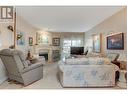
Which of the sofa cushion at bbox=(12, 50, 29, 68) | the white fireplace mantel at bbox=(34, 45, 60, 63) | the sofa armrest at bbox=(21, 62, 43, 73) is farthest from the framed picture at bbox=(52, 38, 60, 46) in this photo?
the sofa cushion at bbox=(12, 50, 29, 68)

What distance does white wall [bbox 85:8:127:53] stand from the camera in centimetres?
367

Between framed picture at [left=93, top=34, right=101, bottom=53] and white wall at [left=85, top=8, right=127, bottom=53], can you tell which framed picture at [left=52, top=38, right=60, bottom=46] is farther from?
framed picture at [left=93, top=34, right=101, bottom=53]

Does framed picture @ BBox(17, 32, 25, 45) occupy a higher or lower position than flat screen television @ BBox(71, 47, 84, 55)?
higher

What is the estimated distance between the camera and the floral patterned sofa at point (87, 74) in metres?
3.24

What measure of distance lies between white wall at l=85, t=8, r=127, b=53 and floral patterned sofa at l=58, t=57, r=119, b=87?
2.57 feet

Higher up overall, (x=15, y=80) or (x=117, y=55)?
(x=117, y=55)

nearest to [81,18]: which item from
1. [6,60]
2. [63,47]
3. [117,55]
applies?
[63,47]

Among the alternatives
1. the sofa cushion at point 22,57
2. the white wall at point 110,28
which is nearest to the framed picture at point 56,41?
the white wall at point 110,28

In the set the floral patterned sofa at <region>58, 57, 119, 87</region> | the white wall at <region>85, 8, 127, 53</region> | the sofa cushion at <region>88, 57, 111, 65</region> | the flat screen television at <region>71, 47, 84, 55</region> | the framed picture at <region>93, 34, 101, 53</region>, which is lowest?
the floral patterned sofa at <region>58, 57, 119, 87</region>

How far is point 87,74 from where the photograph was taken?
3258 millimetres

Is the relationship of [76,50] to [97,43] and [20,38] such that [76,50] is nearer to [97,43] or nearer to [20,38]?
[97,43]

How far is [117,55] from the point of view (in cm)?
366
